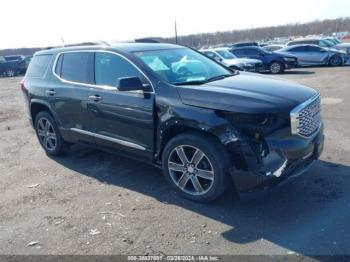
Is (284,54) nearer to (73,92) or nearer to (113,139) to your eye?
(73,92)

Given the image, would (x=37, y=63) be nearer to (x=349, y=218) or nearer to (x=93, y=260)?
(x=93, y=260)

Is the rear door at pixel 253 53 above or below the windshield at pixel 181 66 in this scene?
below

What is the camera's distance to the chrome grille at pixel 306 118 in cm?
383

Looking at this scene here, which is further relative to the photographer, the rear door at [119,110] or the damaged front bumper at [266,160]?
the rear door at [119,110]

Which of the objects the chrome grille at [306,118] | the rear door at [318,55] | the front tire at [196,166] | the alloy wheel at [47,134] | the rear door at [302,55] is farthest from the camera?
the rear door at [302,55]

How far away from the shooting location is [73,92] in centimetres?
543

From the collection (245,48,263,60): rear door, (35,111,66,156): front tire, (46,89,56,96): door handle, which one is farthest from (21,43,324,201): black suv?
(245,48,263,60): rear door

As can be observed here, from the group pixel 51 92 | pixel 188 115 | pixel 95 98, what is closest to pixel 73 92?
pixel 95 98

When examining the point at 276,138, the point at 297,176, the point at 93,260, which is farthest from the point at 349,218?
the point at 93,260

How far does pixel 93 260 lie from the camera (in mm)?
3371

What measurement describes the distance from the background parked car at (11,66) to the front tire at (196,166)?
2964 centimetres

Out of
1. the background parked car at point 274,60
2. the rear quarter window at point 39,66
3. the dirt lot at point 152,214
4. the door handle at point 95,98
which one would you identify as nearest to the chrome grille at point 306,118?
Result: the dirt lot at point 152,214

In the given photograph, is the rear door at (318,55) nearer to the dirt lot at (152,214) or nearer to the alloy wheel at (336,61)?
the alloy wheel at (336,61)

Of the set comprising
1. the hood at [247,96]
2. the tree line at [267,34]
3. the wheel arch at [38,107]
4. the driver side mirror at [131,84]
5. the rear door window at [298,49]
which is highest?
the tree line at [267,34]
